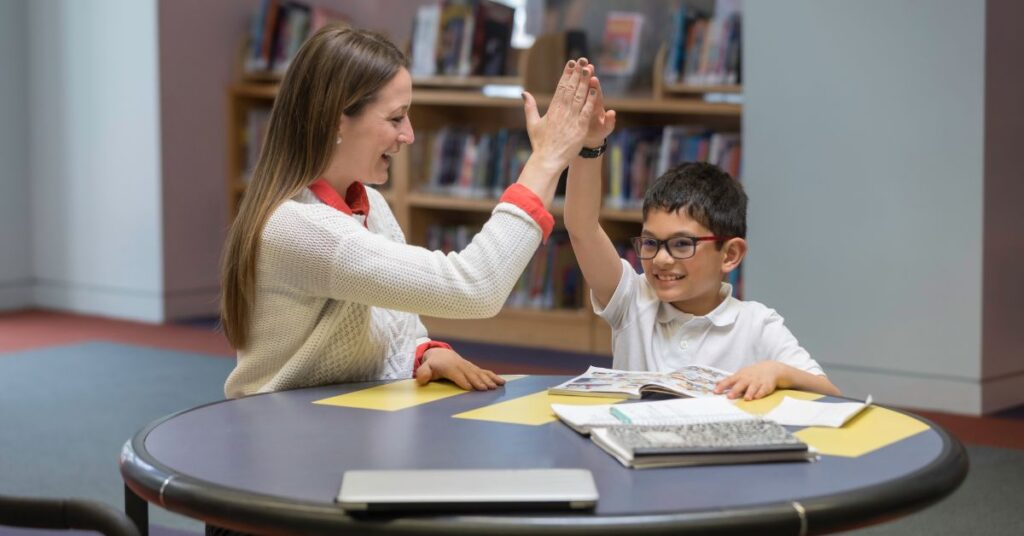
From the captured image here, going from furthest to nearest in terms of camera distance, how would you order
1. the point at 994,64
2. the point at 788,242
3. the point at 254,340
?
1. the point at 788,242
2. the point at 994,64
3. the point at 254,340

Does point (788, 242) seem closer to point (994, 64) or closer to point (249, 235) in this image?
point (994, 64)

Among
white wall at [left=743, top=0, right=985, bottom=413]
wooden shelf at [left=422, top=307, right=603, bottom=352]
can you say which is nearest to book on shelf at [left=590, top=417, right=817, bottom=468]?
white wall at [left=743, top=0, right=985, bottom=413]

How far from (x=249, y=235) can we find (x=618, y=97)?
149 inches

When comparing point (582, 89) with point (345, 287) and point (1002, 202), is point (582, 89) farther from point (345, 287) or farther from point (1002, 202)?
point (1002, 202)

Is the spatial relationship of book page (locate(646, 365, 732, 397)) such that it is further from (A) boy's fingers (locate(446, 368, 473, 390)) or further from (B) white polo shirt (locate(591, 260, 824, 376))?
(A) boy's fingers (locate(446, 368, 473, 390))

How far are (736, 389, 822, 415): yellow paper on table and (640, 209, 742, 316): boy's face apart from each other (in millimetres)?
298

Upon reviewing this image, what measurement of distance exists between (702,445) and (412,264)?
54 centimetres

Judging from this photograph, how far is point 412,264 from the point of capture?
1.80m

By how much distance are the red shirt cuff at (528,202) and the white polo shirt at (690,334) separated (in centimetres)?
36

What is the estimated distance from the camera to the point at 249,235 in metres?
1.89

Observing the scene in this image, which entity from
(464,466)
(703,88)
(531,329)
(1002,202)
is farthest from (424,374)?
(531,329)

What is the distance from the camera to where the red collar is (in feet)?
6.46

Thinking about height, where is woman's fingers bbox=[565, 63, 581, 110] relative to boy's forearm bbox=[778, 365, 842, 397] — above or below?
above

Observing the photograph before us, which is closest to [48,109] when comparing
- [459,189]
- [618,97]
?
[459,189]
